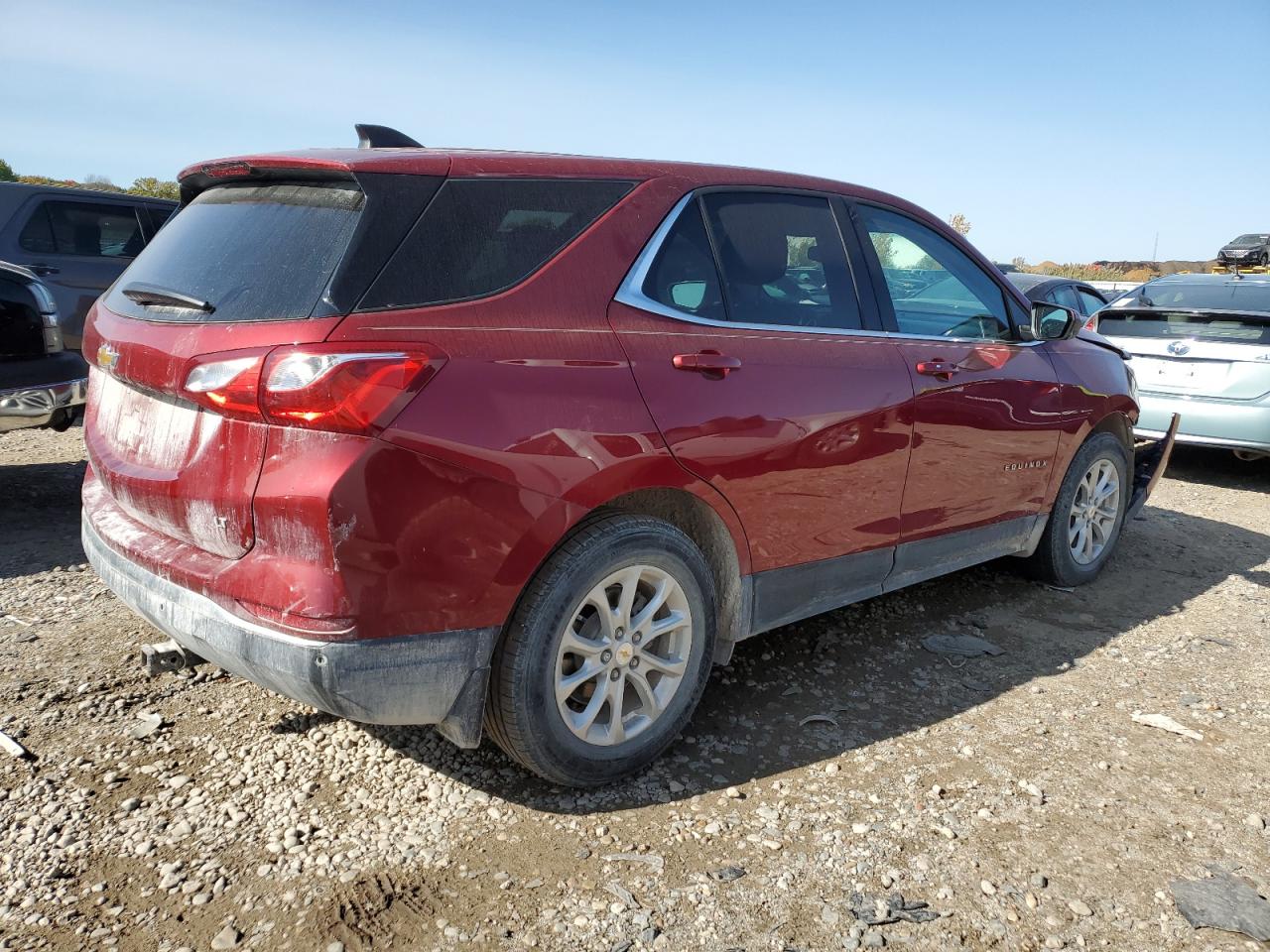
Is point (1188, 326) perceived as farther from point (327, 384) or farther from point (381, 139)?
point (327, 384)

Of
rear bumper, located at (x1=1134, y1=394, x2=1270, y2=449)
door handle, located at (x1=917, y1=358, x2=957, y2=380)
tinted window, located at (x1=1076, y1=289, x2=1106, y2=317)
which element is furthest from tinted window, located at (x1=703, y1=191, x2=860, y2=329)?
tinted window, located at (x1=1076, y1=289, x2=1106, y2=317)

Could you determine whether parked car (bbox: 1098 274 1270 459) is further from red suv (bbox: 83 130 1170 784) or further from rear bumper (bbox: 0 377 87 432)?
rear bumper (bbox: 0 377 87 432)

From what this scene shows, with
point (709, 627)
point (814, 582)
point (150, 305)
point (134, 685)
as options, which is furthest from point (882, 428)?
point (134, 685)

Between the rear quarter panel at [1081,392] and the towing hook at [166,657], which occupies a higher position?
the rear quarter panel at [1081,392]

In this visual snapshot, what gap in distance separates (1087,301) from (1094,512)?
6592 millimetres

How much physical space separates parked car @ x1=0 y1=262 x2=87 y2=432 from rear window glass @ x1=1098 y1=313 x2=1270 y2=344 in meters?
7.38

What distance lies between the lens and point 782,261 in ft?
11.1

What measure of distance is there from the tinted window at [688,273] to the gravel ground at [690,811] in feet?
4.64

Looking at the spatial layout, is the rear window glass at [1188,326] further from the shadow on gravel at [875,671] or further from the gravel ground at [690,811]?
the gravel ground at [690,811]

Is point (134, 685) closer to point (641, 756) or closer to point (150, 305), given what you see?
point (150, 305)

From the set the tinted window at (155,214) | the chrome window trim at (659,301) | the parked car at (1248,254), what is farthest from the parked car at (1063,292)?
the parked car at (1248,254)

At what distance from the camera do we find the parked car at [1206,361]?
7078 mm

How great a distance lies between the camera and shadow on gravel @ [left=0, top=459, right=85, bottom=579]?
4.68m

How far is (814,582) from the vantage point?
3428 mm
